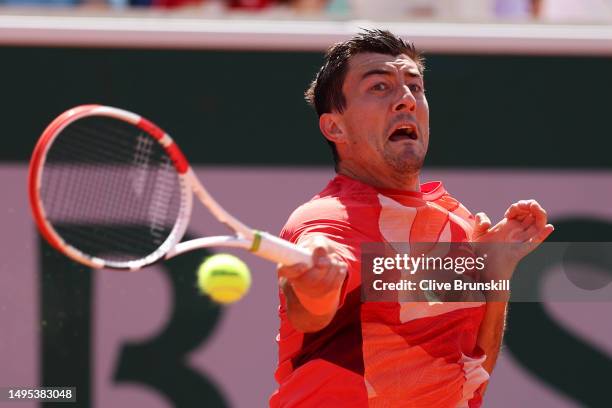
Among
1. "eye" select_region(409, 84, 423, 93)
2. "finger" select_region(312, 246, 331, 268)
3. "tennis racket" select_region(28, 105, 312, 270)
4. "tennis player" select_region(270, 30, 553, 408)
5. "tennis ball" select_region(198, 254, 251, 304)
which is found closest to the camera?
"finger" select_region(312, 246, 331, 268)

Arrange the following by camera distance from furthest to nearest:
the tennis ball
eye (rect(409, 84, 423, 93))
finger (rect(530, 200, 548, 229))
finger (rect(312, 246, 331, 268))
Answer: eye (rect(409, 84, 423, 93)) → finger (rect(530, 200, 548, 229)) → the tennis ball → finger (rect(312, 246, 331, 268))

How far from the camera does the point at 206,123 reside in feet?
14.6

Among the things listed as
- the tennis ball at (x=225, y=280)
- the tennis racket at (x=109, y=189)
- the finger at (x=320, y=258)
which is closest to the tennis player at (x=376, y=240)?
the finger at (x=320, y=258)

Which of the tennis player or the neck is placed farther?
the neck

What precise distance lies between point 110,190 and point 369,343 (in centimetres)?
148

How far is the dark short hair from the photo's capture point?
3174 millimetres

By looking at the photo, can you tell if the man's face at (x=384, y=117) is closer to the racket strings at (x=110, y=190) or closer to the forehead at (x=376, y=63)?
the forehead at (x=376, y=63)

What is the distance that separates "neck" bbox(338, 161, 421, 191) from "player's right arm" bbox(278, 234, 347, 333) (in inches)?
20.8

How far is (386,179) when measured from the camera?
10.2 ft

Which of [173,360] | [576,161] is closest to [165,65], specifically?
[173,360]

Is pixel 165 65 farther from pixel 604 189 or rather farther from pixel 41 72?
pixel 604 189

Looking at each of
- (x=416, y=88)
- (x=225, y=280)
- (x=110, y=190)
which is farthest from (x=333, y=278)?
(x=110, y=190)

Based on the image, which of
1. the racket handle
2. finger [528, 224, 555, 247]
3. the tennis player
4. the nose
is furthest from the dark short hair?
the racket handle

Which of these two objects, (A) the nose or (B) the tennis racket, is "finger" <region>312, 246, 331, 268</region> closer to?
(A) the nose
